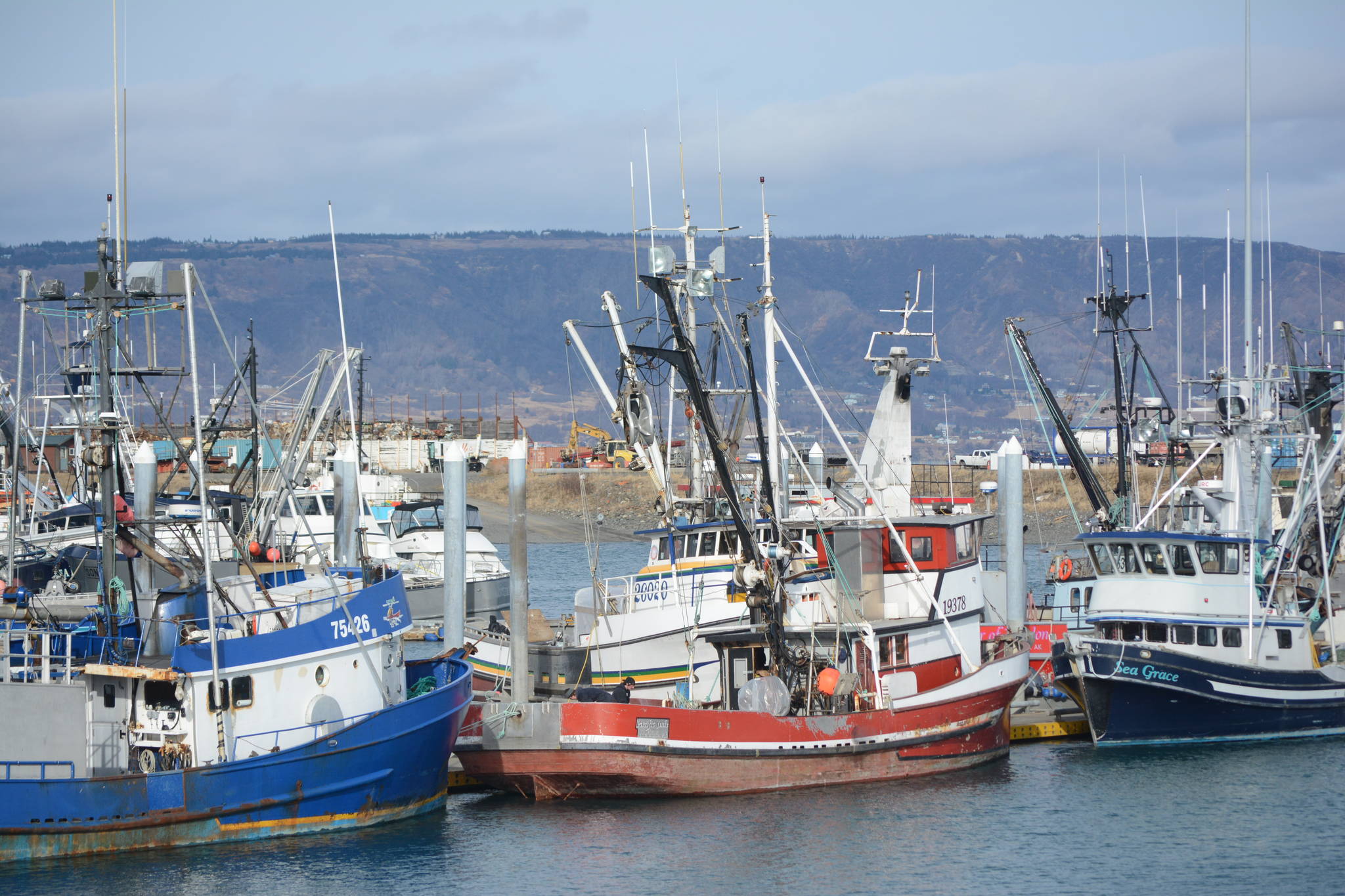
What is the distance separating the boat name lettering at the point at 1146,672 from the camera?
28.2 meters

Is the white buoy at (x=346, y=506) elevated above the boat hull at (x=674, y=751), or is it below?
above

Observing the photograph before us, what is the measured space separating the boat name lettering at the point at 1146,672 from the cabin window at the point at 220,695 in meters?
15.6

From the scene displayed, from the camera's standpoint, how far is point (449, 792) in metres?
25.8

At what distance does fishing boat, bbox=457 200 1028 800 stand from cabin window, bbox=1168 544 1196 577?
131 inches

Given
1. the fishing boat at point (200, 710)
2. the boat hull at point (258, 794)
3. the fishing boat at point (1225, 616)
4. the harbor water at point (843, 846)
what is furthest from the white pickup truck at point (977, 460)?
the fishing boat at point (200, 710)

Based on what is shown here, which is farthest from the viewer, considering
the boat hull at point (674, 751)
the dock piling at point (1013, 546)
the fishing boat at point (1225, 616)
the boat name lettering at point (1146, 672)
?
the dock piling at point (1013, 546)

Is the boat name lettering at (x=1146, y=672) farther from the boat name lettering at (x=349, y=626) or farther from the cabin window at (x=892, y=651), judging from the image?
the boat name lettering at (x=349, y=626)

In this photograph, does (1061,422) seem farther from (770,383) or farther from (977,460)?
(977,460)

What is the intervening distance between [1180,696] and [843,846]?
961cm

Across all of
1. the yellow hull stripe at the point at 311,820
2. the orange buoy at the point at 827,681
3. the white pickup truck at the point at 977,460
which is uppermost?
the white pickup truck at the point at 977,460

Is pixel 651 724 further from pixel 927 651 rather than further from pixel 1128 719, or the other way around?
pixel 1128 719

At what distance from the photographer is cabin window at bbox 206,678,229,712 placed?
21484 mm

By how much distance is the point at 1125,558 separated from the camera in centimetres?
3008

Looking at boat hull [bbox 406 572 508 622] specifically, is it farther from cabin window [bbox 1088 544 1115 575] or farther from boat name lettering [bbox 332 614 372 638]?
boat name lettering [bbox 332 614 372 638]
